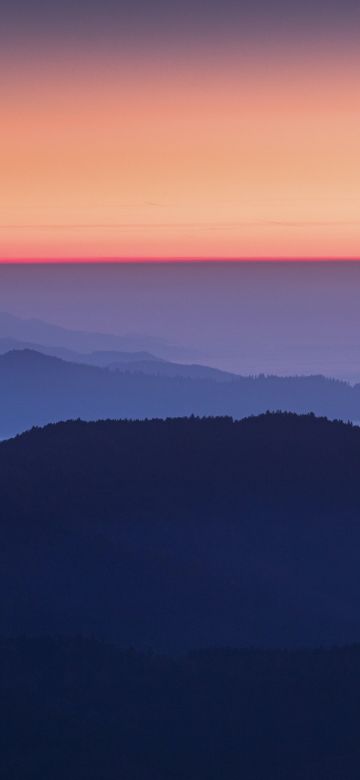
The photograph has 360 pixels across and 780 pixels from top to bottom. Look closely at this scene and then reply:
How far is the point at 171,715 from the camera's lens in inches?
2879

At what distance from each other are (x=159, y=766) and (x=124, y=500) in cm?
3503

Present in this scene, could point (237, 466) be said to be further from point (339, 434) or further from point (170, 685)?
point (170, 685)

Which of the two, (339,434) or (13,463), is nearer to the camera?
(13,463)

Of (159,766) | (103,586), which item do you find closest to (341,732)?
(159,766)

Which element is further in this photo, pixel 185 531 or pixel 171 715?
pixel 185 531

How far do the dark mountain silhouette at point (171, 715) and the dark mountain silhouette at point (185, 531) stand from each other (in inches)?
176

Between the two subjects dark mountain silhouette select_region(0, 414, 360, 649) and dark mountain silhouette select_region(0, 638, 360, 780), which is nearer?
dark mountain silhouette select_region(0, 638, 360, 780)

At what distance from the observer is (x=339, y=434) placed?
11538 cm

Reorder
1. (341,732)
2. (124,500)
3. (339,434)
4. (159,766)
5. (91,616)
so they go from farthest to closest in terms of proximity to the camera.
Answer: (339,434)
(124,500)
(91,616)
(341,732)
(159,766)

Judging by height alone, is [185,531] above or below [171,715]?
above

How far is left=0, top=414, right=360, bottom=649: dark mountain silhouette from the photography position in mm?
87087

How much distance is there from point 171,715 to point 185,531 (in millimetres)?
29064

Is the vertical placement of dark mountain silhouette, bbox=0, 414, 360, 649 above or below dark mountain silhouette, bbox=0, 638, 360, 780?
above

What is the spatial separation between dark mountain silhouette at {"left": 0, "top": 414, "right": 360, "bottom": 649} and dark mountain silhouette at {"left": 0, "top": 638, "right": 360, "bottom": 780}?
14.7ft
